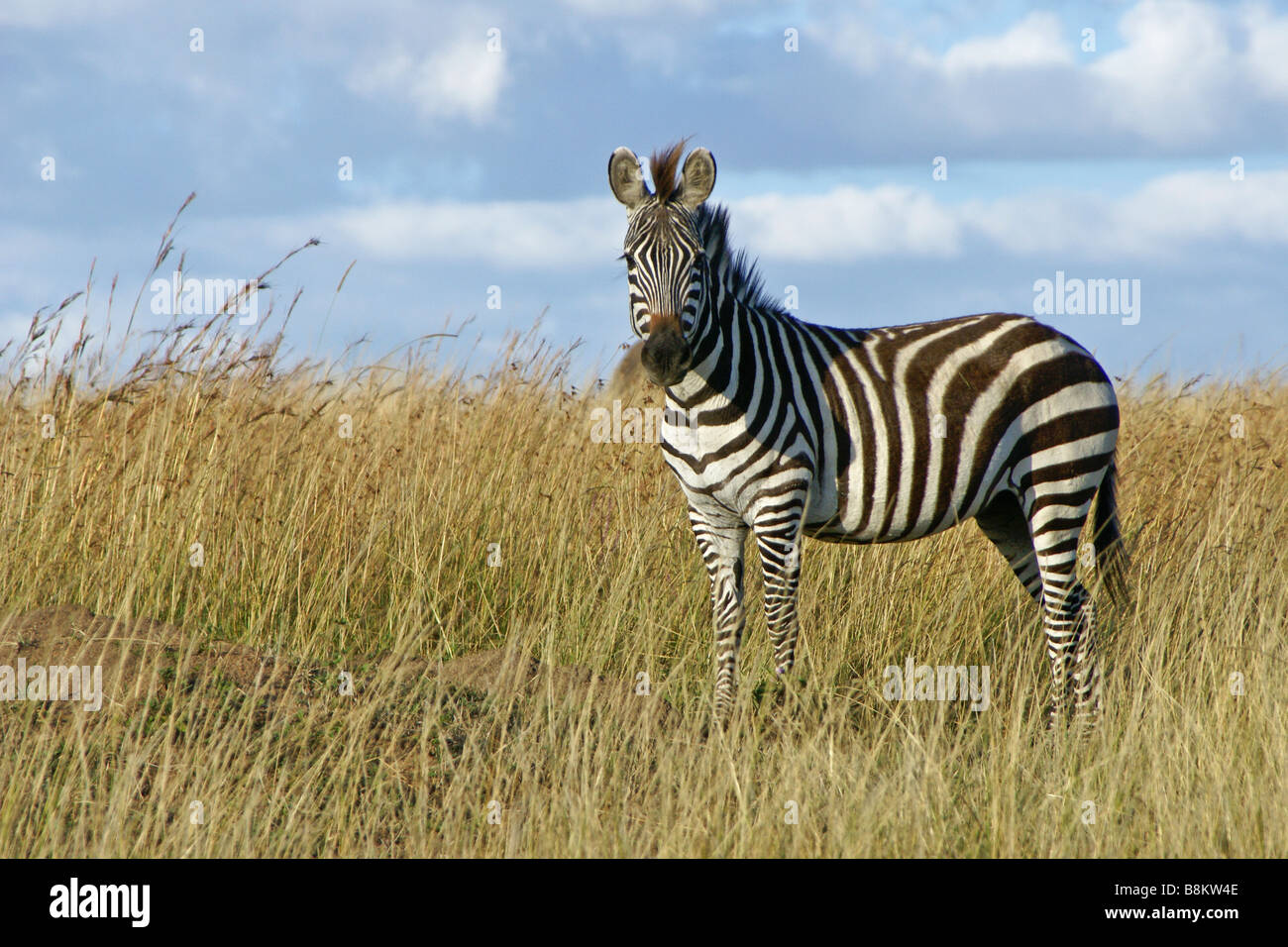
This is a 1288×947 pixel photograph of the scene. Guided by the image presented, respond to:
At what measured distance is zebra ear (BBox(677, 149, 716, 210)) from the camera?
527 cm

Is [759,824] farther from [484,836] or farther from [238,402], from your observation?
[238,402]

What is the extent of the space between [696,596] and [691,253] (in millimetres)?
2238

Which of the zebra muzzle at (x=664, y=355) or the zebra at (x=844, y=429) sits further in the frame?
the zebra at (x=844, y=429)

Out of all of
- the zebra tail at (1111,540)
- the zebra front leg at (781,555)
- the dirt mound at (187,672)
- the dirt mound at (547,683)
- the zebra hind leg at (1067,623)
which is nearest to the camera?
the dirt mound at (187,672)

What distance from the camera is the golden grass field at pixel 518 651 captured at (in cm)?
393

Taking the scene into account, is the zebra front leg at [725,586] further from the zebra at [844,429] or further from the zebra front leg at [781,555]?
the zebra front leg at [781,555]

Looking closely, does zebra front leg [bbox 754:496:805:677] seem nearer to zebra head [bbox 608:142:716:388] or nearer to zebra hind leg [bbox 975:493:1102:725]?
zebra head [bbox 608:142:716:388]

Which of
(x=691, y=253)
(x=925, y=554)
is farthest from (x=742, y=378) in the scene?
(x=925, y=554)

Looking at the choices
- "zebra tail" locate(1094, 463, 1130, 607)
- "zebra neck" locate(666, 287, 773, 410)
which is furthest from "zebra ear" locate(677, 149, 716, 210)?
"zebra tail" locate(1094, 463, 1130, 607)

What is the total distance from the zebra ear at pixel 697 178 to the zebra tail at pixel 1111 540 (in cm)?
274

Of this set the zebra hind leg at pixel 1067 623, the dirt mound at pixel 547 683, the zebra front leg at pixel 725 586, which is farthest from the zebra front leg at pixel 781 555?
the zebra hind leg at pixel 1067 623

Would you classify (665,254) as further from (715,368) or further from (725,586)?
(725,586)

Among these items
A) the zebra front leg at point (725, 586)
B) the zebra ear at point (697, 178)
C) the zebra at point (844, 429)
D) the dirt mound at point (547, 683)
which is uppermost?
the zebra ear at point (697, 178)

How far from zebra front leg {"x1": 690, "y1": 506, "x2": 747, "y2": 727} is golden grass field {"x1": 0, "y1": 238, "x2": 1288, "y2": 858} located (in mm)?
139
